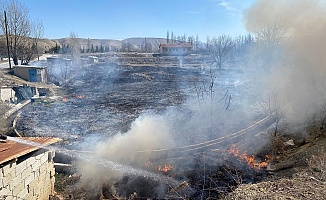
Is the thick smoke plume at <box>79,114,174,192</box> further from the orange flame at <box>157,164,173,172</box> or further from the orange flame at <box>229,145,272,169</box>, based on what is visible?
the orange flame at <box>229,145,272,169</box>

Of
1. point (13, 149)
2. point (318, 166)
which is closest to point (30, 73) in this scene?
point (13, 149)

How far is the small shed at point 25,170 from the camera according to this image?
16.2 feet

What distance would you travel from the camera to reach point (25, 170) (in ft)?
18.6

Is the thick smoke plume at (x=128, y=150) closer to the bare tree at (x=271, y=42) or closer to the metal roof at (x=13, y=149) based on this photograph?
the metal roof at (x=13, y=149)

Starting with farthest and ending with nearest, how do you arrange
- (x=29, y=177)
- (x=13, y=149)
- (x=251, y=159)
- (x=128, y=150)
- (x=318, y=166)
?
1. (x=128, y=150)
2. (x=251, y=159)
3. (x=318, y=166)
4. (x=29, y=177)
5. (x=13, y=149)

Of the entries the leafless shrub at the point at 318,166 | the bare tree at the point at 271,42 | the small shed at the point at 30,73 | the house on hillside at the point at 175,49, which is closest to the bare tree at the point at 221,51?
the house on hillside at the point at 175,49

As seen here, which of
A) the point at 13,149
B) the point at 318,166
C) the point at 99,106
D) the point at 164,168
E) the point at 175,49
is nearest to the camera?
the point at 13,149

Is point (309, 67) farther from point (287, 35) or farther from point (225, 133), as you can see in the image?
point (225, 133)

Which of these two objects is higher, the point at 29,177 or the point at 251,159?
the point at 29,177

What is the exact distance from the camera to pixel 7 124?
1372 cm

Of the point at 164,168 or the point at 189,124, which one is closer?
the point at 164,168

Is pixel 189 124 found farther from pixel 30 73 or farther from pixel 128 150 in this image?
→ pixel 30 73

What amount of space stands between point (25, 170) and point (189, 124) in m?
9.57

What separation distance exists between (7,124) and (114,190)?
931 centimetres
